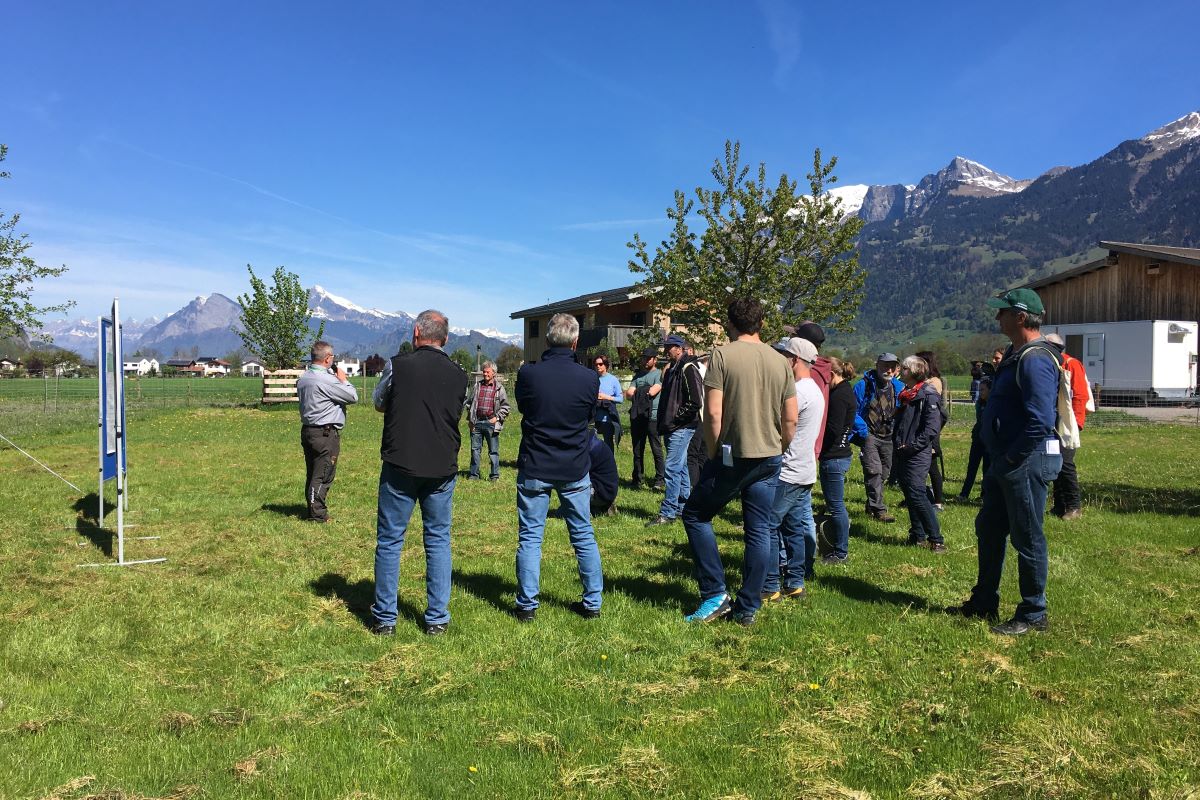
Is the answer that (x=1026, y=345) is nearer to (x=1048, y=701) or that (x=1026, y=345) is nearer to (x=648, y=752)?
(x=1048, y=701)

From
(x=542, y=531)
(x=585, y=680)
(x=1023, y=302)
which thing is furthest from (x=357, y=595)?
(x=1023, y=302)

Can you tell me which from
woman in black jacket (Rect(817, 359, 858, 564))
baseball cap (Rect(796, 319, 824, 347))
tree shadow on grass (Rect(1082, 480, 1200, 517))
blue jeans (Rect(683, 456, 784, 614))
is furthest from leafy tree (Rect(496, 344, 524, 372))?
blue jeans (Rect(683, 456, 784, 614))

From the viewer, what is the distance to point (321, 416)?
8305 millimetres

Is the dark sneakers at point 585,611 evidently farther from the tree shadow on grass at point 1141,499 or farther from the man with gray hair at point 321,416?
the tree shadow on grass at point 1141,499

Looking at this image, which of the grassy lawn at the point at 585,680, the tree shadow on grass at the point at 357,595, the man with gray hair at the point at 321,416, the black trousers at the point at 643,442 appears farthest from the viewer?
the black trousers at the point at 643,442

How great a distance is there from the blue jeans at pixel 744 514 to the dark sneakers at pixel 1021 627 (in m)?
1.59

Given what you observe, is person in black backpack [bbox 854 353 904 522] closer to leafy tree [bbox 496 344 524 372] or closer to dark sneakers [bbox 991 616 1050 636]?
dark sneakers [bbox 991 616 1050 636]

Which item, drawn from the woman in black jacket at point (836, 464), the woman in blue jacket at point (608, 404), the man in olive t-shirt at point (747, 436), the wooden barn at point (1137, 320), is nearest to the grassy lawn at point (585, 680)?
the woman in black jacket at point (836, 464)

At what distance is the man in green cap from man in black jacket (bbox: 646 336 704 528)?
2145 mm

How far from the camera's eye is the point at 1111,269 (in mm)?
34750

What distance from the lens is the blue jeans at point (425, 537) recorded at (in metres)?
4.93

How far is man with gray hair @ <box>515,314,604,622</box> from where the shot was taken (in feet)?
16.4

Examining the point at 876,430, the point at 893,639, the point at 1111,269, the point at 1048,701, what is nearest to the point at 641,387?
the point at 876,430

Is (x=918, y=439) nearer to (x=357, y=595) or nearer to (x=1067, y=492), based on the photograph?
(x=1067, y=492)
